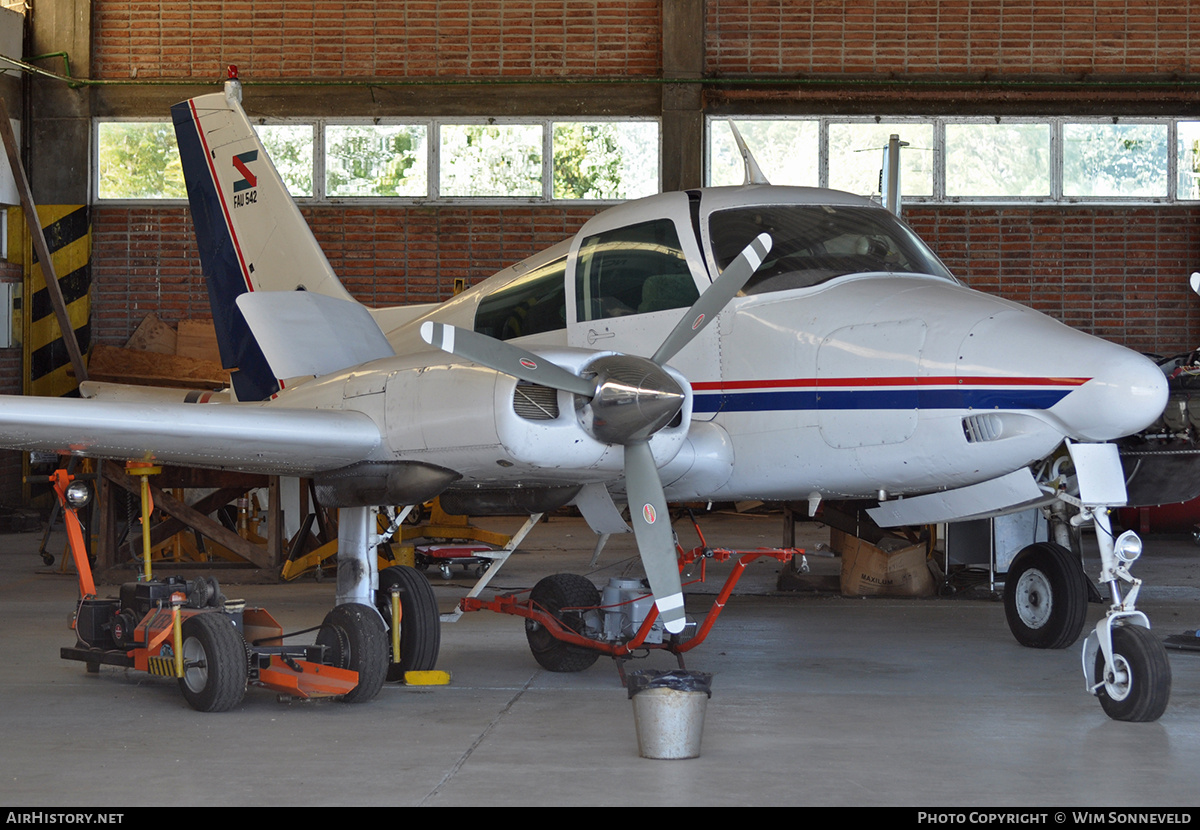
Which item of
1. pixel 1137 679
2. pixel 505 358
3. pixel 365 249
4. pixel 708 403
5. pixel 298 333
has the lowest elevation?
pixel 1137 679

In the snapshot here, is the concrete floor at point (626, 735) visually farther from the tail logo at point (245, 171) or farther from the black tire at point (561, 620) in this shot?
the tail logo at point (245, 171)

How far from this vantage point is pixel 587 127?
1883cm

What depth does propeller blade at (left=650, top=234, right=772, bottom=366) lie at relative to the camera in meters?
6.80

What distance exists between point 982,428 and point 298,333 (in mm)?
4538

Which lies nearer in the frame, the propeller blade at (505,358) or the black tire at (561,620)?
the propeller blade at (505,358)

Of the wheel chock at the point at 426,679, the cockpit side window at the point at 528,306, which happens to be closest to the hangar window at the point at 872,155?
the cockpit side window at the point at 528,306

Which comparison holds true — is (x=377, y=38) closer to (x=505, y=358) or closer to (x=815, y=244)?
(x=815, y=244)

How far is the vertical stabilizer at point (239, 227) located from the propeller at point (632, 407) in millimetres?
4389

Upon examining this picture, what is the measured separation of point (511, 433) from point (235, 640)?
1.98m

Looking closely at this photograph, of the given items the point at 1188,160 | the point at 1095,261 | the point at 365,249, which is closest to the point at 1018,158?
the point at 1095,261

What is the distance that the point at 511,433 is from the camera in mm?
6223

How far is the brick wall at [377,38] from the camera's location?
1875 centimetres

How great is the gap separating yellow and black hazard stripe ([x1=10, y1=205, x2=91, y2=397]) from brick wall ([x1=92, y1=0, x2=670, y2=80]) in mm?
2360
